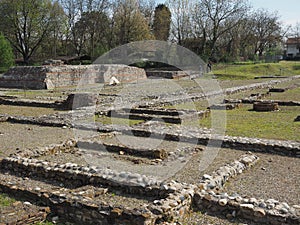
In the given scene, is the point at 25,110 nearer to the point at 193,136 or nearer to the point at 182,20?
the point at 193,136

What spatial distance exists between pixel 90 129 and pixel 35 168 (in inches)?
180

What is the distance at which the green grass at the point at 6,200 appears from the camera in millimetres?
5934

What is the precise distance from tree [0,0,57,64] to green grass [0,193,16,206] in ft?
136

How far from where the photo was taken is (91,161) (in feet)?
28.0

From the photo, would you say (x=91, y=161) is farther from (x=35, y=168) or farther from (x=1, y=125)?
(x=1, y=125)

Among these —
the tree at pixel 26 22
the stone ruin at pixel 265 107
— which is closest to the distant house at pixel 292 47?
the tree at pixel 26 22

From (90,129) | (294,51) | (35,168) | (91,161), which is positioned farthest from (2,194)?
(294,51)

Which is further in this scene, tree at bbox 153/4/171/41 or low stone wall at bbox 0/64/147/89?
tree at bbox 153/4/171/41

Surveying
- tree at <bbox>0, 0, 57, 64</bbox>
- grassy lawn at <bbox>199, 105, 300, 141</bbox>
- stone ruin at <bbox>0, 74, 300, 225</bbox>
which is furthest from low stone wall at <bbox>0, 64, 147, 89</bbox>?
stone ruin at <bbox>0, 74, 300, 225</bbox>

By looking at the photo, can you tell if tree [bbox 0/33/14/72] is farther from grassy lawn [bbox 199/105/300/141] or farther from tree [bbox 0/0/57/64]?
grassy lawn [bbox 199/105/300/141]

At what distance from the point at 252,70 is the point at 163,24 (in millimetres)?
16810

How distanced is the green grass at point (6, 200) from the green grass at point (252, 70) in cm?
→ 3545

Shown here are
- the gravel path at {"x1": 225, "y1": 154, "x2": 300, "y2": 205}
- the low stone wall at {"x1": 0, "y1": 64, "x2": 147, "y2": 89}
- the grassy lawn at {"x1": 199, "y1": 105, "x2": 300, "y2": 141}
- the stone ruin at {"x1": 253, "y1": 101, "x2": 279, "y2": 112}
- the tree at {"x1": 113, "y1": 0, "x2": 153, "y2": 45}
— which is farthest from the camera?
the tree at {"x1": 113, "y1": 0, "x2": 153, "y2": 45}

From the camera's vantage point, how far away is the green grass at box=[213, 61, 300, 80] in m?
41.3
